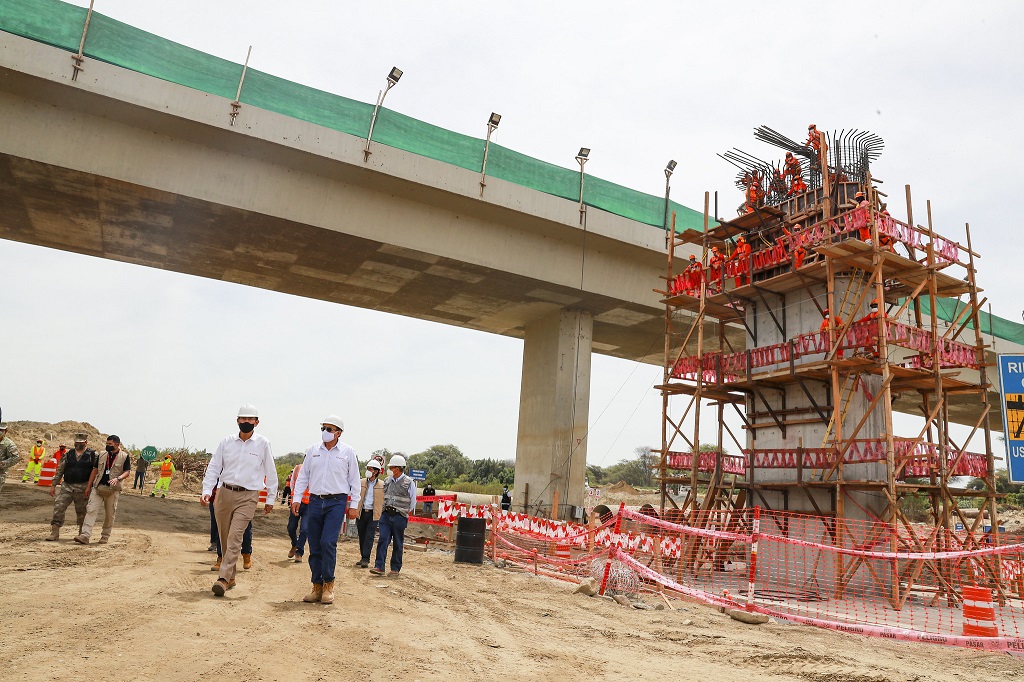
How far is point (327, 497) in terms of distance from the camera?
8273mm

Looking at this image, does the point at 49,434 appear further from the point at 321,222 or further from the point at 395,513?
the point at 395,513

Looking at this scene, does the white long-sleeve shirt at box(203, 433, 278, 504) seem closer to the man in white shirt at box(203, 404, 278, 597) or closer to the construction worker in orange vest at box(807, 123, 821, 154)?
the man in white shirt at box(203, 404, 278, 597)

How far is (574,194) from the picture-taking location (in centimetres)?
2317

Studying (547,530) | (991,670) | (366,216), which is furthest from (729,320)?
(991,670)

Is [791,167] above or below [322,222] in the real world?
above

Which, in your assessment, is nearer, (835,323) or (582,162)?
(835,323)

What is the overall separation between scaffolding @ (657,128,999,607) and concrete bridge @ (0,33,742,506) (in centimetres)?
377

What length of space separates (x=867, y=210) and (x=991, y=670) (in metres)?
13.4

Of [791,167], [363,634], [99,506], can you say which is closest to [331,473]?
[363,634]

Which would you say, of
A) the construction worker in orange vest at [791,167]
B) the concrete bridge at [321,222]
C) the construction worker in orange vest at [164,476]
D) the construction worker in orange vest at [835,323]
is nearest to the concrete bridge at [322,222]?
the concrete bridge at [321,222]

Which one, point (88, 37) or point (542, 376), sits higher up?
point (88, 37)

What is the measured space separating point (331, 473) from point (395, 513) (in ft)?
12.5

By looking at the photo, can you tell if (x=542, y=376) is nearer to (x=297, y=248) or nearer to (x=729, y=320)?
(x=729, y=320)

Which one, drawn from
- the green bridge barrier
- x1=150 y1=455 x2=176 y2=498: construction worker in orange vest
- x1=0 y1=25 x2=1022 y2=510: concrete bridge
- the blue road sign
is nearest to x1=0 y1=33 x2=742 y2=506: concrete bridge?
x1=0 y1=25 x2=1022 y2=510: concrete bridge
